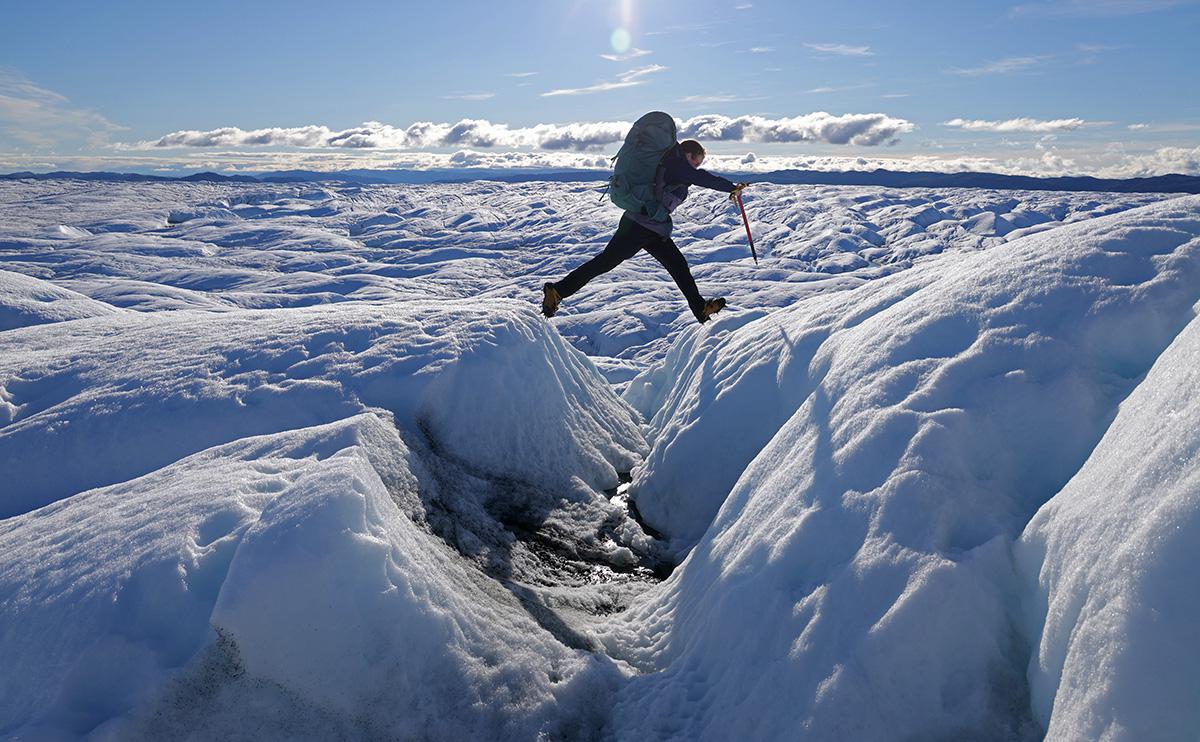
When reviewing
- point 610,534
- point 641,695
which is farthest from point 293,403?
point 641,695

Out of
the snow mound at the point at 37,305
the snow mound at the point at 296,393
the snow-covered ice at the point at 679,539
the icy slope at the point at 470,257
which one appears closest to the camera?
the snow-covered ice at the point at 679,539

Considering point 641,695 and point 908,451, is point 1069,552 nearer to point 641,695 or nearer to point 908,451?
point 908,451

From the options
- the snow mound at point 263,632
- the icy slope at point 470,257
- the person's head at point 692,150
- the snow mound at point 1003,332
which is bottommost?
the icy slope at point 470,257

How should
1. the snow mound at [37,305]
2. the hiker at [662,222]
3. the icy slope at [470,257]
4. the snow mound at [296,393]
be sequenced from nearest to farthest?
the snow mound at [296,393], the hiker at [662,222], the snow mound at [37,305], the icy slope at [470,257]

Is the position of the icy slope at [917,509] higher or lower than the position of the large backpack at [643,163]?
lower

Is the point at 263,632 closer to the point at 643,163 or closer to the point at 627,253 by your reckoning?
the point at 627,253

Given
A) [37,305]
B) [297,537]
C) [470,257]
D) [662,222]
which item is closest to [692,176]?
[662,222]

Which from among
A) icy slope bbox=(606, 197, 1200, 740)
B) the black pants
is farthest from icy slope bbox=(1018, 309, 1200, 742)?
the black pants

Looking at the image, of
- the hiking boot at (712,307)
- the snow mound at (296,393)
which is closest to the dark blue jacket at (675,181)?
the hiking boot at (712,307)

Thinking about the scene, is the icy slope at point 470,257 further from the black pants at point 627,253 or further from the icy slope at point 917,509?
the icy slope at point 917,509

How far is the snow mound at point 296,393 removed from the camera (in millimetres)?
7246

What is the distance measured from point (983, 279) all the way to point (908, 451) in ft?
6.52

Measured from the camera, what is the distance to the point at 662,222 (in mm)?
9055

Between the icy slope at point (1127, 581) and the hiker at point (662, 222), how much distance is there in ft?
17.9
